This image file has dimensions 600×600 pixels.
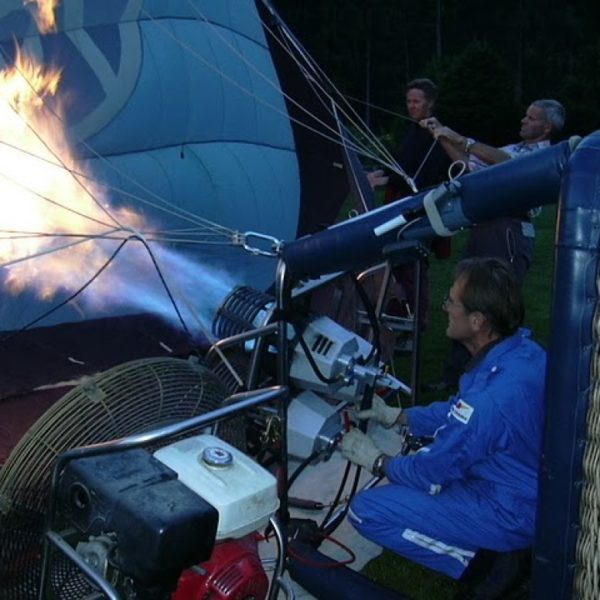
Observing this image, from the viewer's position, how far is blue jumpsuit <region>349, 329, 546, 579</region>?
1.90m

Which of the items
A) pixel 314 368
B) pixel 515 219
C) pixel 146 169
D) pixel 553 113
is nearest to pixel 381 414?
pixel 314 368

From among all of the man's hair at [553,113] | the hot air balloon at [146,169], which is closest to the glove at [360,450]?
the hot air balloon at [146,169]

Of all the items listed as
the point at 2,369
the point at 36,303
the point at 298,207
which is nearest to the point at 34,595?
the point at 2,369

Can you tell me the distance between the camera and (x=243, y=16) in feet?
15.9

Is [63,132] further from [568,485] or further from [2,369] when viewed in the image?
[568,485]

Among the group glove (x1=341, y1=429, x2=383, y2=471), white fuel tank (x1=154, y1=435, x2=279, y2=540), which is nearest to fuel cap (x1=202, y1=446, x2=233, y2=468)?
white fuel tank (x1=154, y1=435, x2=279, y2=540)

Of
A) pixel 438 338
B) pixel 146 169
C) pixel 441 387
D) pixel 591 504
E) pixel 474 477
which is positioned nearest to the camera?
pixel 591 504

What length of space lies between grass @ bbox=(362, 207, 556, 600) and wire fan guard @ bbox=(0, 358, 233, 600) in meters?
1.02

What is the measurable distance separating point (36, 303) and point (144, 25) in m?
1.46

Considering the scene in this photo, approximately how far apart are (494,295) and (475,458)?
363 millimetres

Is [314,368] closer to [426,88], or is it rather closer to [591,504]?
[591,504]

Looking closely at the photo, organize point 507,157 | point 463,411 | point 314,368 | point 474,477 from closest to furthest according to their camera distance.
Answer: point 463,411
point 474,477
point 314,368
point 507,157

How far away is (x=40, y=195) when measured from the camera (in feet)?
12.4

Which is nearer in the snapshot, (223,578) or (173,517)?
(173,517)
